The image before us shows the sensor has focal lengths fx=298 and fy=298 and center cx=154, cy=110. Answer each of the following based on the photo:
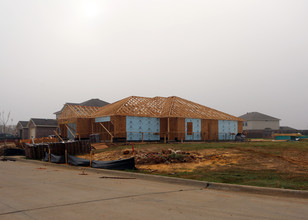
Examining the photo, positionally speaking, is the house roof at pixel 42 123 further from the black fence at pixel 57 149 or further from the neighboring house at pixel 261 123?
the neighboring house at pixel 261 123

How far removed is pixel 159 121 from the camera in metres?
33.7

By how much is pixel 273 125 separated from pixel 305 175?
211 feet

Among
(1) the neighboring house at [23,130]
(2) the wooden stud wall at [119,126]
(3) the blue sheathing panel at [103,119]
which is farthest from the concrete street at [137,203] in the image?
(1) the neighboring house at [23,130]

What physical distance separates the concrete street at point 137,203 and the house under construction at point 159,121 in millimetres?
19552

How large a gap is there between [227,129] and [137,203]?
107 feet

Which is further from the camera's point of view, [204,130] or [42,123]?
[42,123]

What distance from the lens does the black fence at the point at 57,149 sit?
812 inches

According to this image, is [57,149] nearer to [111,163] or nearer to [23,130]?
[111,163]

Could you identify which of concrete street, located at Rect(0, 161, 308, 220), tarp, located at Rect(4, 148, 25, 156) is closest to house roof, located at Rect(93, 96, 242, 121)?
tarp, located at Rect(4, 148, 25, 156)

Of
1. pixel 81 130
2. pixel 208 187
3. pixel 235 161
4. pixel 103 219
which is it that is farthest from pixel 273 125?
pixel 103 219

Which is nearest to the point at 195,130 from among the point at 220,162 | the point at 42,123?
the point at 220,162

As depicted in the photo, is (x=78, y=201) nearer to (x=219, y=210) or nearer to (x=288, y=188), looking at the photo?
(x=219, y=210)

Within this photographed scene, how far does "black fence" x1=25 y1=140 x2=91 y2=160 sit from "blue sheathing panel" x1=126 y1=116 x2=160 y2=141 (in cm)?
880

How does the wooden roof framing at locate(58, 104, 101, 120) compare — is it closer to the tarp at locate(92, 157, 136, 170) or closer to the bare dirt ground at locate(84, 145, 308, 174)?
the bare dirt ground at locate(84, 145, 308, 174)
